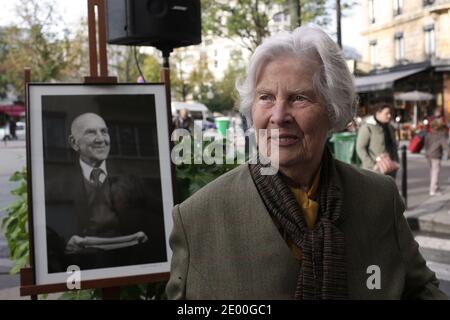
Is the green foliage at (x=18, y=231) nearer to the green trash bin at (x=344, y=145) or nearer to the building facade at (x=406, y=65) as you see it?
the green trash bin at (x=344, y=145)

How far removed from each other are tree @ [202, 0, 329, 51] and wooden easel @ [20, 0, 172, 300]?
52.9 feet

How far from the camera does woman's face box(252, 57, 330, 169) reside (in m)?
1.59

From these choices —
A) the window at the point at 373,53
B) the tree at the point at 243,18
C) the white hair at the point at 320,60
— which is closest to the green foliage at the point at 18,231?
the white hair at the point at 320,60

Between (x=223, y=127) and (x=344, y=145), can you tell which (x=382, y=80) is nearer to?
(x=344, y=145)

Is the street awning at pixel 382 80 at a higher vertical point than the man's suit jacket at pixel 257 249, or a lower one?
higher

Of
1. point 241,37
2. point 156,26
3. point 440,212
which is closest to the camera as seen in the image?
point 156,26

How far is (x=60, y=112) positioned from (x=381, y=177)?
175cm

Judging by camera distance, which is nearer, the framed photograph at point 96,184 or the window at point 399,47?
the framed photograph at point 96,184

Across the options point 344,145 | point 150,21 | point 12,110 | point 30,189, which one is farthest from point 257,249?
point 12,110

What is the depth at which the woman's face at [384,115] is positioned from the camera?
736 centimetres

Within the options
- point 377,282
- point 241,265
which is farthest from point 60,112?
point 377,282

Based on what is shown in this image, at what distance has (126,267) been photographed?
2.85 meters

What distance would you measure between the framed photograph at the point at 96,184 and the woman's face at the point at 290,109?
4.67 feet

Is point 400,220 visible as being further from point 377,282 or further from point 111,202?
point 111,202
